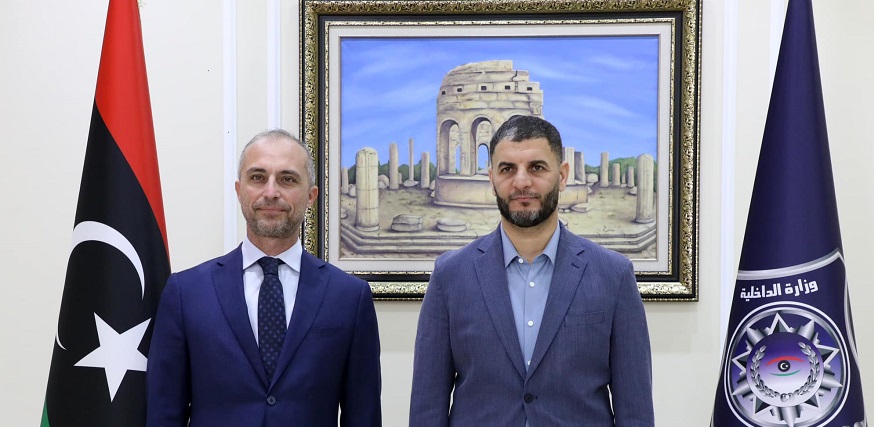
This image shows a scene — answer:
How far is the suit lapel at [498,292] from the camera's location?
1.83 m

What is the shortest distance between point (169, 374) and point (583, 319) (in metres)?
1.08

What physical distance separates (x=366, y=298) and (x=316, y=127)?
95 cm

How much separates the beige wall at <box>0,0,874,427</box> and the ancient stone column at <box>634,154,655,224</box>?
0.20m

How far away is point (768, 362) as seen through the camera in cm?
215

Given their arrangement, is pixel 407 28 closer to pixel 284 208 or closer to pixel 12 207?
pixel 284 208

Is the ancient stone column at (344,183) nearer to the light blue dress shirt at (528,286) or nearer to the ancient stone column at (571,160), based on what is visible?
the ancient stone column at (571,160)

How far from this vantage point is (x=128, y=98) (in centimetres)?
228

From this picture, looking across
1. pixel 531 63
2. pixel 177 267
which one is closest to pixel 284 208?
pixel 177 267

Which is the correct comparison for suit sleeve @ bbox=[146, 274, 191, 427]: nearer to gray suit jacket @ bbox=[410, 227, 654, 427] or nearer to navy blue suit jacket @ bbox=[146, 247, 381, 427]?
navy blue suit jacket @ bbox=[146, 247, 381, 427]

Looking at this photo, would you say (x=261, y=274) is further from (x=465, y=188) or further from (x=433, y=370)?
(x=465, y=188)

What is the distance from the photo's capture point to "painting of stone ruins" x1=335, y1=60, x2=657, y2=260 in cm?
273

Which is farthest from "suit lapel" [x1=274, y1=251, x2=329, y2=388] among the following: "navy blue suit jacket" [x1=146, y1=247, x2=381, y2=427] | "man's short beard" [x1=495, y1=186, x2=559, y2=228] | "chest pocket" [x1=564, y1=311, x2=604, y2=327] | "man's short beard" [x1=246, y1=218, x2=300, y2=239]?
"chest pocket" [x1=564, y1=311, x2=604, y2=327]

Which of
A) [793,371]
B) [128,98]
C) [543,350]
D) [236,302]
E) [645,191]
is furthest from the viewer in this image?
[645,191]

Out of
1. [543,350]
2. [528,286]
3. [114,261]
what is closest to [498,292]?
[528,286]
